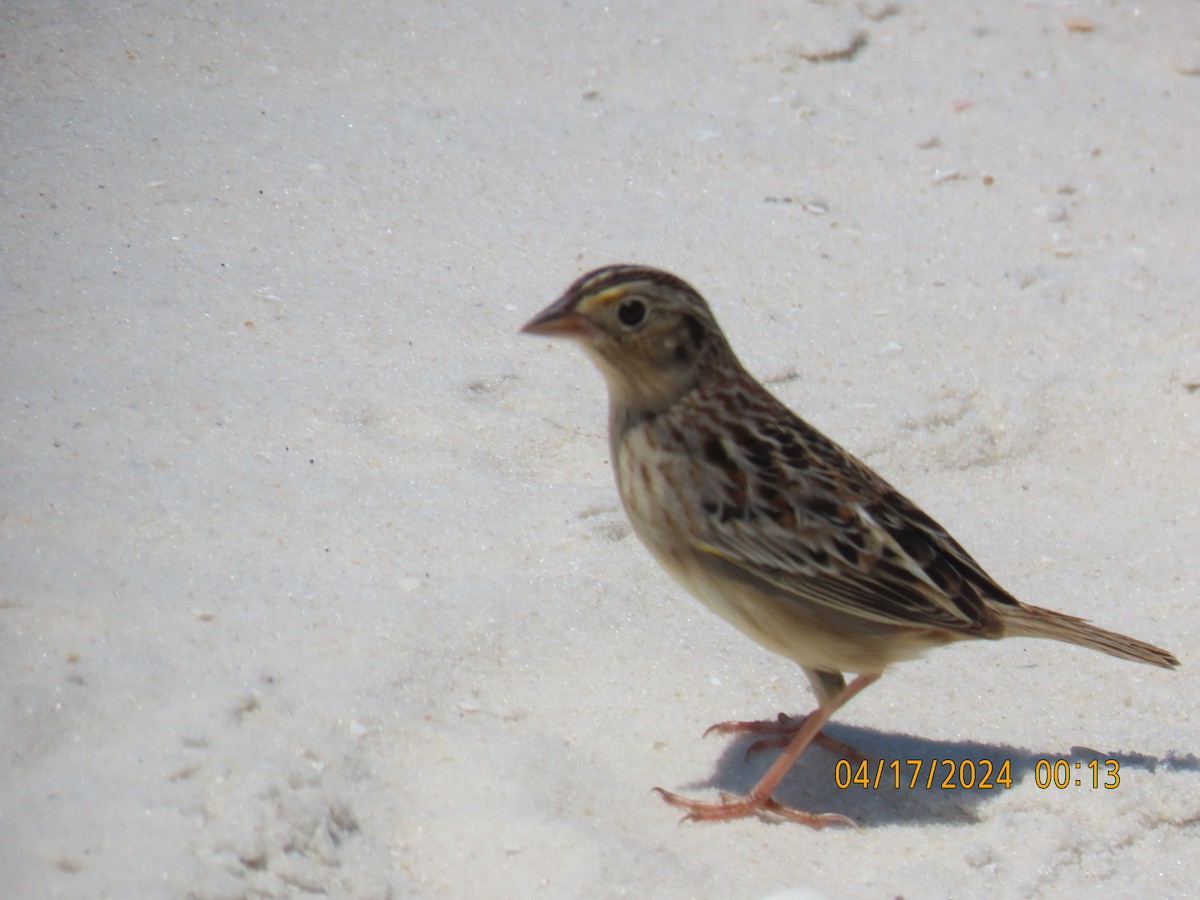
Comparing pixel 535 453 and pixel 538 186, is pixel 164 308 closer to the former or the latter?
pixel 535 453

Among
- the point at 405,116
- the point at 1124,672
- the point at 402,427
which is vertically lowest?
the point at 1124,672

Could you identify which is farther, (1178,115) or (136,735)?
(1178,115)

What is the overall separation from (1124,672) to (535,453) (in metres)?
2.33

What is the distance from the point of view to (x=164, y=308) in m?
6.24

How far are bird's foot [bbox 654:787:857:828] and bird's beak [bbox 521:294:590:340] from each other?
139 cm

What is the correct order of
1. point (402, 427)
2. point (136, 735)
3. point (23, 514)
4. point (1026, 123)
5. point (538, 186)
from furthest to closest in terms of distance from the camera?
1. point (1026, 123)
2. point (538, 186)
3. point (402, 427)
4. point (23, 514)
5. point (136, 735)

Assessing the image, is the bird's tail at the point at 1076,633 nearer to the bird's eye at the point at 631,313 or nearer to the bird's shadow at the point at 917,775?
the bird's shadow at the point at 917,775

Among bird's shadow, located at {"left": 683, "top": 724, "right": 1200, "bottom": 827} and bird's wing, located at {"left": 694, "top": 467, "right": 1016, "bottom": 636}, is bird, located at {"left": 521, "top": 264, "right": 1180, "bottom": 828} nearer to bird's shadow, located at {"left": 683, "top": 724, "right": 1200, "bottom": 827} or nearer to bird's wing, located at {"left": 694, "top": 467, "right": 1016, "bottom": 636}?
bird's wing, located at {"left": 694, "top": 467, "right": 1016, "bottom": 636}

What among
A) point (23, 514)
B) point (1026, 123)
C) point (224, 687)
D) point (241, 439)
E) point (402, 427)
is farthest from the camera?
point (1026, 123)

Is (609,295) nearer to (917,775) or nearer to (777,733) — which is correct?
(777,733)

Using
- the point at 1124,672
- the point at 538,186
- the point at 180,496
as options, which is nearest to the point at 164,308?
the point at 180,496

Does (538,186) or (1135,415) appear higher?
(538,186)
